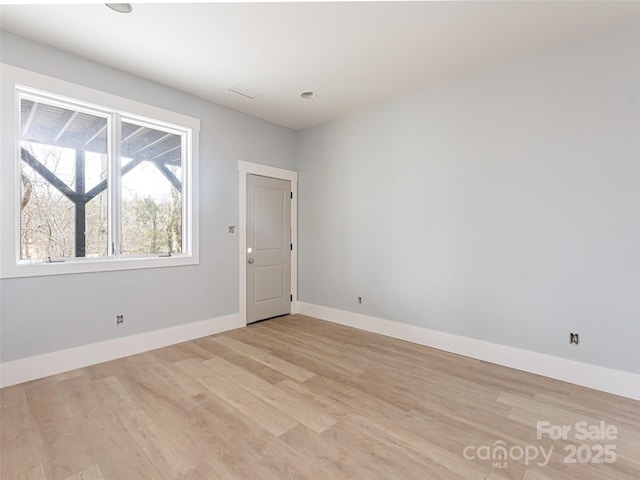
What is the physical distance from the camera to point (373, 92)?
12.2 ft

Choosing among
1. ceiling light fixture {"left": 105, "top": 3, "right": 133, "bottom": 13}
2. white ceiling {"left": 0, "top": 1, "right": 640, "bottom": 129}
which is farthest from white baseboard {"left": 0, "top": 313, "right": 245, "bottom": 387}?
ceiling light fixture {"left": 105, "top": 3, "right": 133, "bottom": 13}

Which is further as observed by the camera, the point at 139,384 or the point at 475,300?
the point at 475,300

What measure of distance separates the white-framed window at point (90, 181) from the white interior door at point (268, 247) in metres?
0.89

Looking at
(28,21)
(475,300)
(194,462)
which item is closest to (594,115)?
(475,300)

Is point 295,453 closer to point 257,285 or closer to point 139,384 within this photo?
point 139,384

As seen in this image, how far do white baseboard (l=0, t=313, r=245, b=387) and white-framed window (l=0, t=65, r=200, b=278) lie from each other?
0.76 meters

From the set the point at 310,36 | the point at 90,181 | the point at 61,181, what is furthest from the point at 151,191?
the point at 310,36

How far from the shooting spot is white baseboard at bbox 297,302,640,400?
2506 millimetres

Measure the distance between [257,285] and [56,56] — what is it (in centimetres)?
330

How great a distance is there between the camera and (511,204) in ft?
9.93

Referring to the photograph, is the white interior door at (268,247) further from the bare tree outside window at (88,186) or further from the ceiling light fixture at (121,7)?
the ceiling light fixture at (121,7)

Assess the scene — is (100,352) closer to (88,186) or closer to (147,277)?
(147,277)

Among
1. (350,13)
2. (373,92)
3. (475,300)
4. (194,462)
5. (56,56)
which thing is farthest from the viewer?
(373,92)

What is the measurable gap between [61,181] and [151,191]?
0.81 metres
